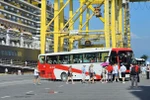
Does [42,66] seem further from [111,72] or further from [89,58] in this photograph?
[111,72]

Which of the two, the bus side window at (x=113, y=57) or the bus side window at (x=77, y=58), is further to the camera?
the bus side window at (x=77, y=58)

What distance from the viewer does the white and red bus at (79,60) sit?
31094mm

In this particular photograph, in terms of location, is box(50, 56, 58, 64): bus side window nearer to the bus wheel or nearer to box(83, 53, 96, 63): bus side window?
the bus wheel

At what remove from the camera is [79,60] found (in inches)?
1277

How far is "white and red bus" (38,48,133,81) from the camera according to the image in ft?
102

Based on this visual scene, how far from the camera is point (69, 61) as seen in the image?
3294cm

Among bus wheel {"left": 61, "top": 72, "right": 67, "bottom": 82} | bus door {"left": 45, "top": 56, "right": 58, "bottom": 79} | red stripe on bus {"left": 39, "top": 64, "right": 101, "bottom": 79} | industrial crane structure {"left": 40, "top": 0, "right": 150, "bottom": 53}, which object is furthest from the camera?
industrial crane structure {"left": 40, "top": 0, "right": 150, "bottom": 53}

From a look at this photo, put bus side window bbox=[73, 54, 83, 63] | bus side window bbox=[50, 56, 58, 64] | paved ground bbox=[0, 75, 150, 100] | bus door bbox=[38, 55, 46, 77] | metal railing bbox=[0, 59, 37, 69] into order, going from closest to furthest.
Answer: paved ground bbox=[0, 75, 150, 100] → bus side window bbox=[73, 54, 83, 63] → bus side window bbox=[50, 56, 58, 64] → bus door bbox=[38, 55, 46, 77] → metal railing bbox=[0, 59, 37, 69]

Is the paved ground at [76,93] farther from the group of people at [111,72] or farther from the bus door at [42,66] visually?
the bus door at [42,66]

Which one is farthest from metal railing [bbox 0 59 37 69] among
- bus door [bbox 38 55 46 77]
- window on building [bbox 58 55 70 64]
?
window on building [bbox 58 55 70 64]

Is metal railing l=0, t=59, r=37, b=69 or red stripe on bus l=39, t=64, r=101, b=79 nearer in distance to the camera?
red stripe on bus l=39, t=64, r=101, b=79

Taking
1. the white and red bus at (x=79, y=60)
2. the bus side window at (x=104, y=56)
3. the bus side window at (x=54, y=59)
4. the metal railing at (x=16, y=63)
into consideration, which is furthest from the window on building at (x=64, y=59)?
the metal railing at (x=16, y=63)

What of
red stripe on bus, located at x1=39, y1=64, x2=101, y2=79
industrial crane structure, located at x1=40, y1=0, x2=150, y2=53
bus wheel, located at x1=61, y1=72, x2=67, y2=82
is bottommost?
bus wheel, located at x1=61, y1=72, x2=67, y2=82

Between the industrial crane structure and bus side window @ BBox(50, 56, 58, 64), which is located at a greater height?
the industrial crane structure
